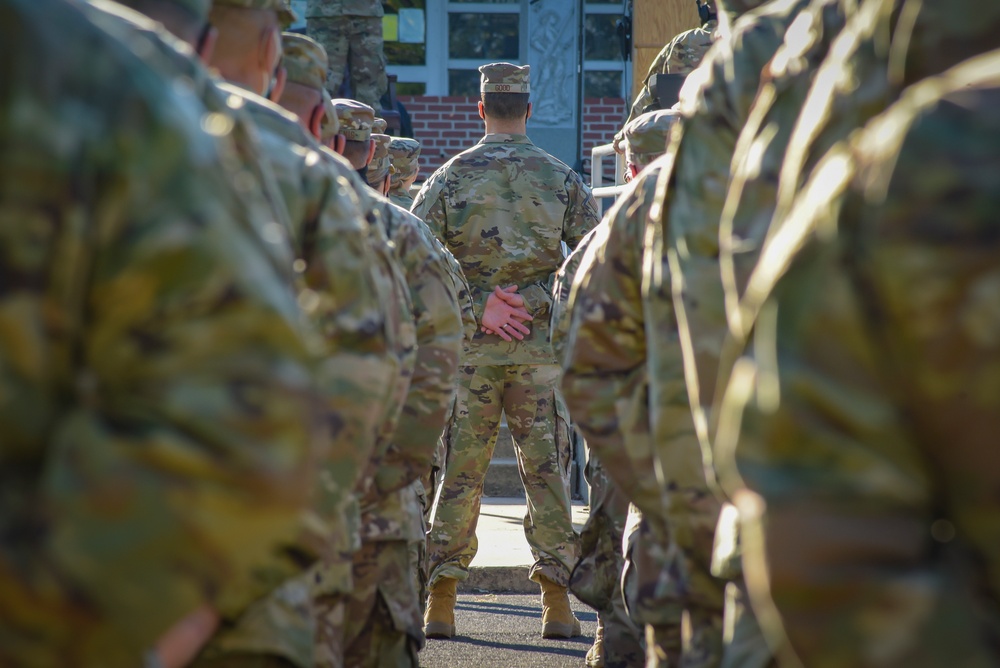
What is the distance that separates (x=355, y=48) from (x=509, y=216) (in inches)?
221

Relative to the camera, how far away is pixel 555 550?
19.5 ft

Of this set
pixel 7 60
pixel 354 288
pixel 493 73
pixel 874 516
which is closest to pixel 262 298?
pixel 7 60

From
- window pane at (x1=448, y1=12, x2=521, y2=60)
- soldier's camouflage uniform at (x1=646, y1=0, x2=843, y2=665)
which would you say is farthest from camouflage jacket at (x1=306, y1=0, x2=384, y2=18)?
soldier's camouflage uniform at (x1=646, y1=0, x2=843, y2=665)

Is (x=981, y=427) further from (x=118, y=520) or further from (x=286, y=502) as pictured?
(x=118, y=520)

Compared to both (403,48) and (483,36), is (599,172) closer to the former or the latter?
(483,36)

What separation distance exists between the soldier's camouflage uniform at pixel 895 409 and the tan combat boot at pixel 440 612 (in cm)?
487

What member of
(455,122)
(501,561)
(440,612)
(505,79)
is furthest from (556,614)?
(455,122)

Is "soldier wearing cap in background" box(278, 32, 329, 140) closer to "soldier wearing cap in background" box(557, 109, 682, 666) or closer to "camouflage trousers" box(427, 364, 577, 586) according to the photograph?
"soldier wearing cap in background" box(557, 109, 682, 666)

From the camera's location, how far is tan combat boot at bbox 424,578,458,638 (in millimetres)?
5891

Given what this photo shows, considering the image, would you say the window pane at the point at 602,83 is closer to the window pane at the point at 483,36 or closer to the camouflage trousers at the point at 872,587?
the window pane at the point at 483,36

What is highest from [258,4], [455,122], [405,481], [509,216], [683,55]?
[455,122]

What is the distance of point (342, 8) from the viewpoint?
1137 cm

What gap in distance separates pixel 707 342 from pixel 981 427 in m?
1.15

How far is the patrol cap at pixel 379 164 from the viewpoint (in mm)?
6480
